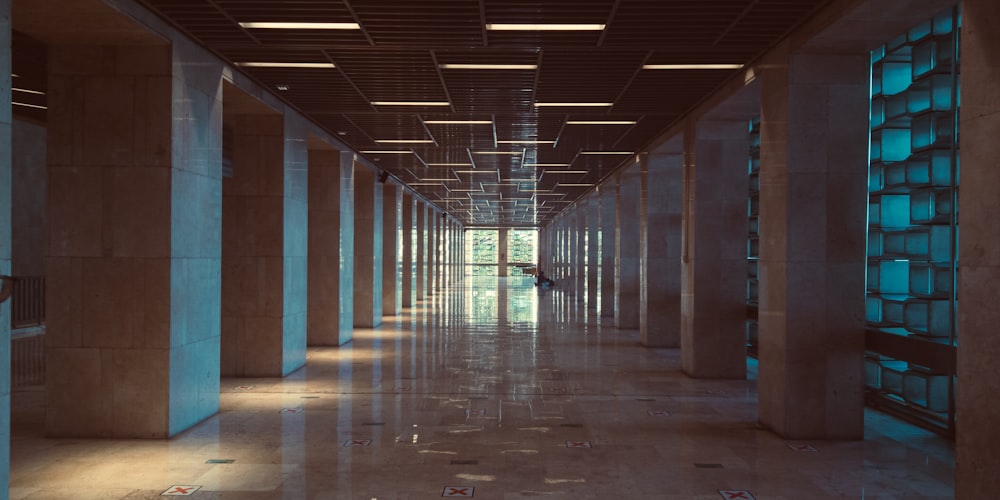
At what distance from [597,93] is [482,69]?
2.31m

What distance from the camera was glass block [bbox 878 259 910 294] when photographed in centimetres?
1048

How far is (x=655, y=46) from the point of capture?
30.3ft

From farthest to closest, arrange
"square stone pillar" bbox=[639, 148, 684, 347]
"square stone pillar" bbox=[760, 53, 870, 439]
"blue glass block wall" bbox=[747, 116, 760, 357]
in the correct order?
"square stone pillar" bbox=[639, 148, 684, 347]
"blue glass block wall" bbox=[747, 116, 760, 357]
"square stone pillar" bbox=[760, 53, 870, 439]

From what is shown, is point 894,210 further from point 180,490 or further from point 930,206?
point 180,490

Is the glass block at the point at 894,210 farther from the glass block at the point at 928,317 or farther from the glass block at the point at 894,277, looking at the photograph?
the glass block at the point at 928,317

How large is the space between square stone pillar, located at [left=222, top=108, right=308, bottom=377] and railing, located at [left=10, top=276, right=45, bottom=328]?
10.6 metres

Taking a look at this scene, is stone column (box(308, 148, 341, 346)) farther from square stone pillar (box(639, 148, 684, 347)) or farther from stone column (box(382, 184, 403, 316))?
stone column (box(382, 184, 403, 316))

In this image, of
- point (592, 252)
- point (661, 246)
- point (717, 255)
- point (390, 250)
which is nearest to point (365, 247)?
point (390, 250)

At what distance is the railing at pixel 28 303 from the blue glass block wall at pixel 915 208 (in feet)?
67.1

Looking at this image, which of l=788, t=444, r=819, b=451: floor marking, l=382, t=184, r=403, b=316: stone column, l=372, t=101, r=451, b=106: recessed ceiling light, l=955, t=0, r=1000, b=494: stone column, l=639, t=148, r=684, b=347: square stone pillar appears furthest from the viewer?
l=382, t=184, r=403, b=316: stone column

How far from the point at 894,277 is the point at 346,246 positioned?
1188 cm

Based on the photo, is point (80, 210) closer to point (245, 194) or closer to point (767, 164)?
point (245, 194)

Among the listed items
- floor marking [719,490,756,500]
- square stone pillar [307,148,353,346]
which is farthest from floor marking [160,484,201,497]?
square stone pillar [307,148,353,346]

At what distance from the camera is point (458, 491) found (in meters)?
6.68
